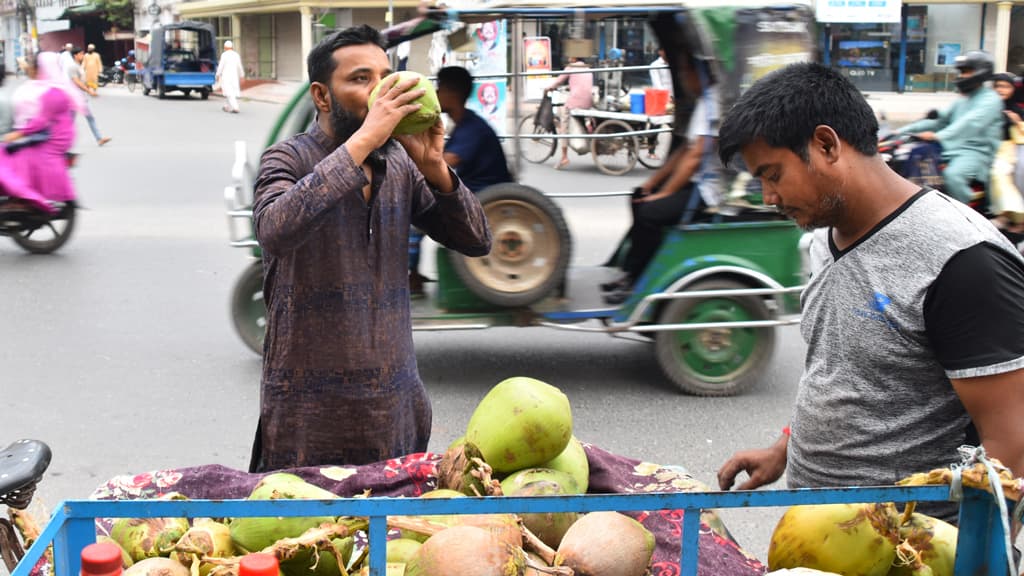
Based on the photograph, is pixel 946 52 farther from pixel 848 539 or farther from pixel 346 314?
pixel 848 539

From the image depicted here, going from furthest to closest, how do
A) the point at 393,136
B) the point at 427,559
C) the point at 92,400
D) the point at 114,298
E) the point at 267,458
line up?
1. the point at 114,298
2. the point at 92,400
3. the point at 267,458
4. the point at 393,136
5. the point at 427,559

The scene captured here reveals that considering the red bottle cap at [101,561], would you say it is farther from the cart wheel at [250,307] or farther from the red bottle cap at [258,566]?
the cart wheel at [250,307]

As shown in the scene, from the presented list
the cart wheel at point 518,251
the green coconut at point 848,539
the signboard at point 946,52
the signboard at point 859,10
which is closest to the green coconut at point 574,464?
the green coconut at point 848,539

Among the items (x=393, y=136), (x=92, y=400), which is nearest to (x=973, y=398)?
(x=393, y=136)

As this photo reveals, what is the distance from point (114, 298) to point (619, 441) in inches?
168

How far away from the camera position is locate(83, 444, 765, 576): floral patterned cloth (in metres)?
2.03

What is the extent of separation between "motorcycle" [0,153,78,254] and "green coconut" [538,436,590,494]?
7503 millimetres

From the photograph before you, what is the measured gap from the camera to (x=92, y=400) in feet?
17.6

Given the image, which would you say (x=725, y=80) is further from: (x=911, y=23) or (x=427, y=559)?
(x=911, y=23)

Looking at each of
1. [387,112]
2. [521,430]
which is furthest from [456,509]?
[387,112]

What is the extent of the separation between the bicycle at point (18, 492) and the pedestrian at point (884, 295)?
136 centimetres

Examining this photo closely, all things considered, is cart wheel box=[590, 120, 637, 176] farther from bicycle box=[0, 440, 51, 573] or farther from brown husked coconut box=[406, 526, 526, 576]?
brown husked coconut box=[406, 526, 526, 576]

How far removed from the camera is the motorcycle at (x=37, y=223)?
8352mm

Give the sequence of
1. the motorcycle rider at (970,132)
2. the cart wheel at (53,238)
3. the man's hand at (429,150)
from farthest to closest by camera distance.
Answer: the cart wheel at (53,238) → the motorcycle rider at (970,132) → the man's hand at (429,150)
